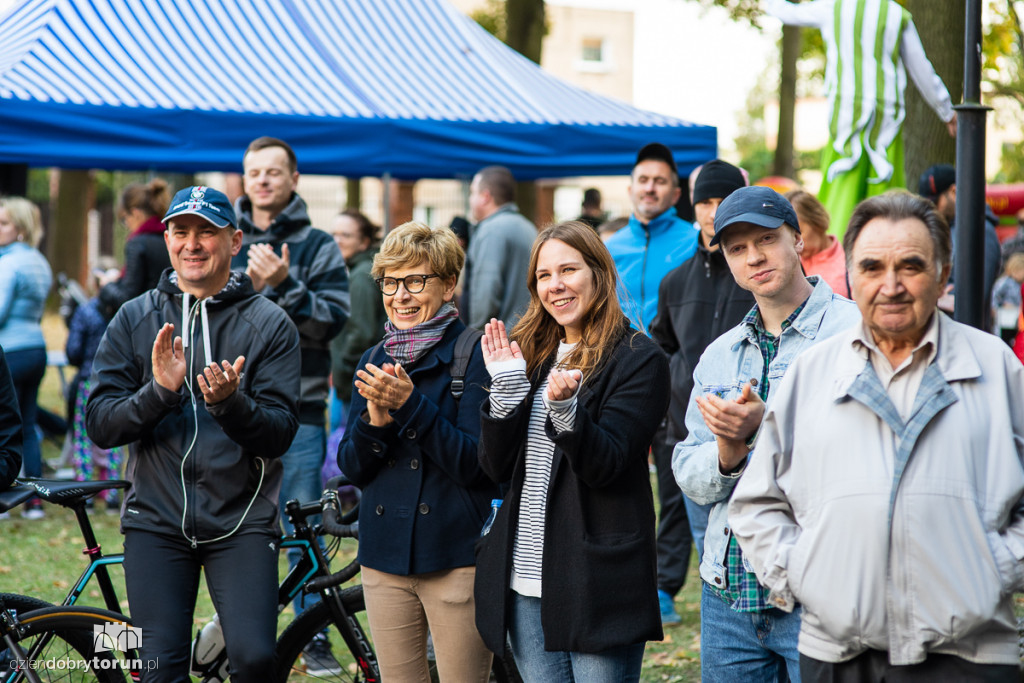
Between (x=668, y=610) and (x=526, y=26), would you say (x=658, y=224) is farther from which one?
(x=526, y=26)

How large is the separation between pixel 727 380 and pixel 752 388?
18 centimetres

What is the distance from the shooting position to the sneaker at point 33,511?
27.1 ft

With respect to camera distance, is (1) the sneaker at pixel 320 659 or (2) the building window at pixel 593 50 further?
(2) the building window at pixel 593 50

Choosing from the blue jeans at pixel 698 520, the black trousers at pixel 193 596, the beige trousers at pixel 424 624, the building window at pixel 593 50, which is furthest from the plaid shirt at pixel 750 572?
the building window at pixel 593 50

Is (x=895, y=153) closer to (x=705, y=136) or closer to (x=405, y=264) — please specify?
(x=705, y=136)

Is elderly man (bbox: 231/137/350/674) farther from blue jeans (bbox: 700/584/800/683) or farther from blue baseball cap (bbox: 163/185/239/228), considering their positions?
blue jeans (bbox: 700/584/800/683)

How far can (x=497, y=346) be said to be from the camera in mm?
3014

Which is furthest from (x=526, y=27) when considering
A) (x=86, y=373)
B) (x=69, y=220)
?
(x=69, y=220)

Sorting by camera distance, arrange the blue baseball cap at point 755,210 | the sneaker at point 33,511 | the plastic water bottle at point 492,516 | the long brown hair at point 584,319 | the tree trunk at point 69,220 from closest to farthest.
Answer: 1. the blue baseball cap at point 755,210
2. the long brown hair at point 584,319
3. the plastic water bottle at point 492,516
4. the sneaker at point 33,511
5. the tree trunk at point 69,220

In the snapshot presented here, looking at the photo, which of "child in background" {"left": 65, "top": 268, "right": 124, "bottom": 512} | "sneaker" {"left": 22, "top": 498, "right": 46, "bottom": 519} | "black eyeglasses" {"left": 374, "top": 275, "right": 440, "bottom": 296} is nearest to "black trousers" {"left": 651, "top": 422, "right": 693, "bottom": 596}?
"black eyeglasses" {"left": 374, "top": 275, "right": 440, "bottom": 296}

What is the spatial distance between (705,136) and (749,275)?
5.86 metres

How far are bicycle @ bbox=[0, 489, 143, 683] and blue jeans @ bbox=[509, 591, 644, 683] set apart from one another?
1.36 metres

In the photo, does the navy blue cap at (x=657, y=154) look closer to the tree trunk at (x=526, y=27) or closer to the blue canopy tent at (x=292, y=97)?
the blue canopy tent at (x=292, y=97)

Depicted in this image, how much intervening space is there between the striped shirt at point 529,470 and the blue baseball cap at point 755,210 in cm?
58
